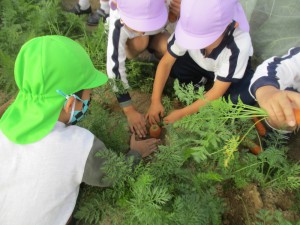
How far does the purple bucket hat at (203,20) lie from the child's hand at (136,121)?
2.45 ft

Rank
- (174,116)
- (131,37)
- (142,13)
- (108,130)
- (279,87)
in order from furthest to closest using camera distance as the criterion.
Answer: (131,37) → (174,116) → (108,130) → (142,13) → (279,87)

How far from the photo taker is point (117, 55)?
2.26m

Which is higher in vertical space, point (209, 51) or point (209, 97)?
point (209, 51)

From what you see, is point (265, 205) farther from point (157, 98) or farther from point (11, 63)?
point (11, 63)

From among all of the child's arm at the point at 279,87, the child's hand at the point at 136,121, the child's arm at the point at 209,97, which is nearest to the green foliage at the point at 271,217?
the child's arm at the point at 279,87

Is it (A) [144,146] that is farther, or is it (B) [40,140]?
(A) [144,146]

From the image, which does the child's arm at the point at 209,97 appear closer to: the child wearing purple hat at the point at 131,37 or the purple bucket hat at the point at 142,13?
the child wearing purple hat at the point at 131,37

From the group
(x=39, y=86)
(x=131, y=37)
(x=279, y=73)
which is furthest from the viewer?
(x=131, y=37)

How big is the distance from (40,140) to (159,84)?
1155mm

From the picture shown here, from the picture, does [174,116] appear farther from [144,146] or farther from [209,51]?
[209,51]

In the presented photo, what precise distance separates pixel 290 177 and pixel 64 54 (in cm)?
143

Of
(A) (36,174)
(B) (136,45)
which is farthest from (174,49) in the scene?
(A) (36,174)

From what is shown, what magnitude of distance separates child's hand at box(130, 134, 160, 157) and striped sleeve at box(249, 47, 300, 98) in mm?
793

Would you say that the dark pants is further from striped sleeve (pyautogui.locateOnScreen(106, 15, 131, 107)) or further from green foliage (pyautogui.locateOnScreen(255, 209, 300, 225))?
green foliage (pyautogui.locateOnScreen(255, 209, 300, 225))
